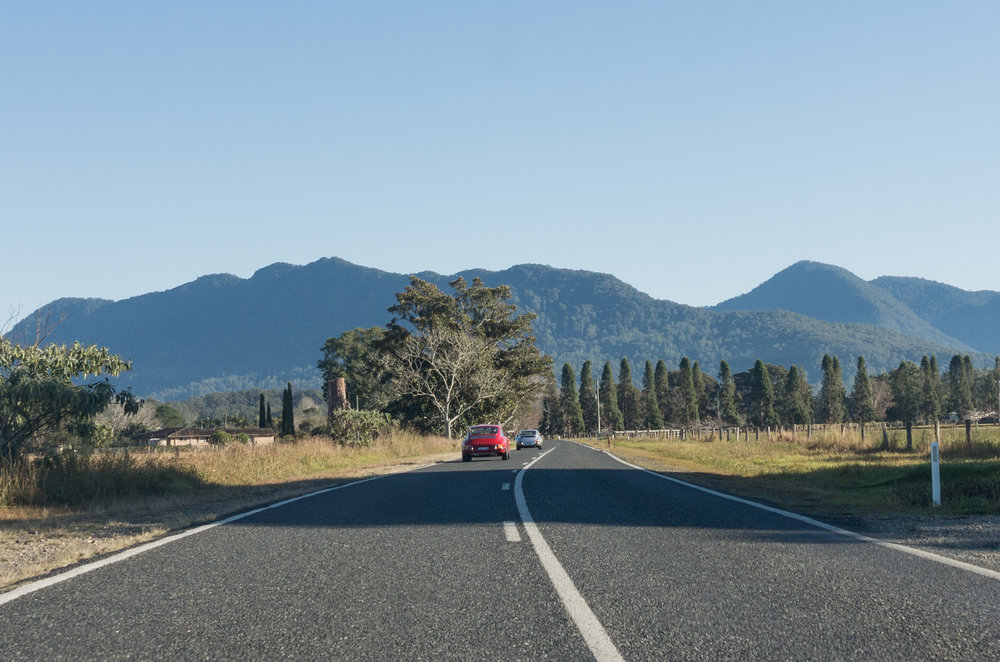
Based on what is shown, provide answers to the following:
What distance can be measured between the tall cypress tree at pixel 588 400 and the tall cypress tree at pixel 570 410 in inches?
110

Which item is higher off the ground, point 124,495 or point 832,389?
point 124,495

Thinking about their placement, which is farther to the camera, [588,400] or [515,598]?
[588,400]

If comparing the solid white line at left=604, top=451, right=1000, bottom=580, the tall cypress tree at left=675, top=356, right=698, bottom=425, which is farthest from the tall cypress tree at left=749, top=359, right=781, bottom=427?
the solid white line at left=604, top=451, right=1000, bottom=580

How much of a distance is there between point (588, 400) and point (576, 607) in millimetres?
127004

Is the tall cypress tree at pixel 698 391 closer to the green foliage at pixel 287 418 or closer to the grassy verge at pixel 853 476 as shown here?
the green foliage at pixel 287 418

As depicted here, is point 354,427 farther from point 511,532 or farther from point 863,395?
point 863,395

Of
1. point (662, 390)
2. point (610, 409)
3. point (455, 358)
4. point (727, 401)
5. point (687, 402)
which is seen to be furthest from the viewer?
point (662, 390)

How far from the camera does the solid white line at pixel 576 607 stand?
4.88 meters

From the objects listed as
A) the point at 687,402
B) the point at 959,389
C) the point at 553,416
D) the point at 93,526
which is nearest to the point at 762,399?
the point at 687,402

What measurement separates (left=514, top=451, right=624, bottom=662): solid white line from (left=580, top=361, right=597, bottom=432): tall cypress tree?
121 m

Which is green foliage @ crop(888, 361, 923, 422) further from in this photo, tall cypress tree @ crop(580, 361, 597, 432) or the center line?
the center line

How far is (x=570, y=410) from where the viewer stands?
4998 inches

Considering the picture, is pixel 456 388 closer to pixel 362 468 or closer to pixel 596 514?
pixel 362 468

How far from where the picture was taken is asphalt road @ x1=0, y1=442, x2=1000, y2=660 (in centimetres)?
502
